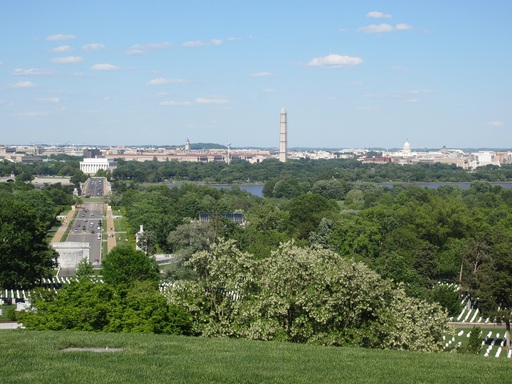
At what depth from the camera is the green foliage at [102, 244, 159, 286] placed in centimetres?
3253

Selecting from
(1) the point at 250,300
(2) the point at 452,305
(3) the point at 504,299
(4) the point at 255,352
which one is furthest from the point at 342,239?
(4) the point at 255,352

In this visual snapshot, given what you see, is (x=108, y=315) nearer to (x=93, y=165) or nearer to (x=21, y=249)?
(x=21, y=249)

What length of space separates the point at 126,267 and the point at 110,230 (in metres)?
32.4

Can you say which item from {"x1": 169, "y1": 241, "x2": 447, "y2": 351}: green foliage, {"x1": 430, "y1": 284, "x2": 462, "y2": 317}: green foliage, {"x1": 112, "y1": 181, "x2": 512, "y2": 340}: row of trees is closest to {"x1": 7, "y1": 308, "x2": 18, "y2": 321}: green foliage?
{"x1": 112, "y1": 181, "x2": 512, "y2": 340}: row of trees

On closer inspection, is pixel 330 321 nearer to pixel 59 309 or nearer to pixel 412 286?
pixel 59 309

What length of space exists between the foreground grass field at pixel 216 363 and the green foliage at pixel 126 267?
1813 centimetres

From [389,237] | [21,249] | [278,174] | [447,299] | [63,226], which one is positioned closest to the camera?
[447,299]

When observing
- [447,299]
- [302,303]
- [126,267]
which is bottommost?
[447,299]

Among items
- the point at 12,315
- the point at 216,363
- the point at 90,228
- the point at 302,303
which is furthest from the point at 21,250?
the point at 90,228

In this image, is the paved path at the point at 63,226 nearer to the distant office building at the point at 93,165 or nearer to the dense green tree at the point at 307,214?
the dense green tree at the point at 307,214

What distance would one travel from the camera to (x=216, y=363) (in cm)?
1195

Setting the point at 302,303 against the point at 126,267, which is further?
the point at 126,267

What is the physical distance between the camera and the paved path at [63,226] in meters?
57.4

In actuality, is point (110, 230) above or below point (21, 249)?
below
